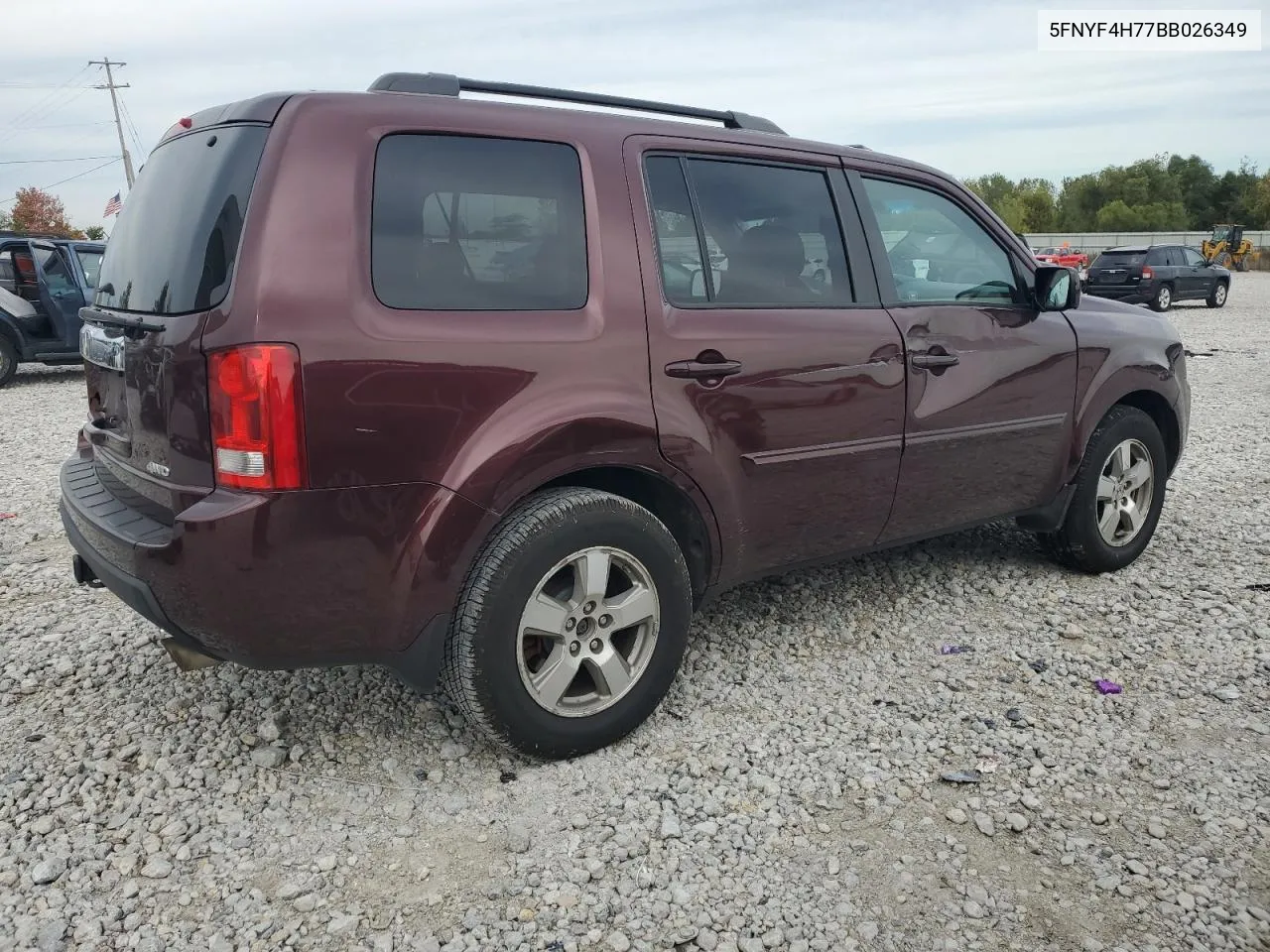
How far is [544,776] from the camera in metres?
2.97

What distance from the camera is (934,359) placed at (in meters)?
3.77

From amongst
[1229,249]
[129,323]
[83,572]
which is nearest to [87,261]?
[83,572]

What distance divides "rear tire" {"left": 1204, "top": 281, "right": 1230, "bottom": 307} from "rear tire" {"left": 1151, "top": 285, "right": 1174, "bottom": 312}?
1.78 m

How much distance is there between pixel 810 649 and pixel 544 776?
4.39 feet

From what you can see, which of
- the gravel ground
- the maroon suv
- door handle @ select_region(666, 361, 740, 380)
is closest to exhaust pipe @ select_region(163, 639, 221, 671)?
the maroon suv

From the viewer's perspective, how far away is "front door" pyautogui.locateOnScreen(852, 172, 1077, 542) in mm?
3760

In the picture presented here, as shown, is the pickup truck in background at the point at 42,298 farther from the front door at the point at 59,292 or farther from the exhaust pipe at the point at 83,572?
the exhaust pipe at the point at 83,572

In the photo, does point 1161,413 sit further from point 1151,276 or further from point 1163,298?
Answer: point 1163,298

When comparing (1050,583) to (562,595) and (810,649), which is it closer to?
(810,649)

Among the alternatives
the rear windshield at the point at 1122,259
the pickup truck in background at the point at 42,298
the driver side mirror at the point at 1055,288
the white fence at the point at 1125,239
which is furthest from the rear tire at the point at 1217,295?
the white fence at the point at 1125,239

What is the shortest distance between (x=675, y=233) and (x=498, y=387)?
2.82 ft

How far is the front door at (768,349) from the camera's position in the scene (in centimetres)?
310

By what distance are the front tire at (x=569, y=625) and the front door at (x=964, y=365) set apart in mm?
1195

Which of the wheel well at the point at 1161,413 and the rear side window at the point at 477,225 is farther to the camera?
the wheel well at the point at 1161,413
